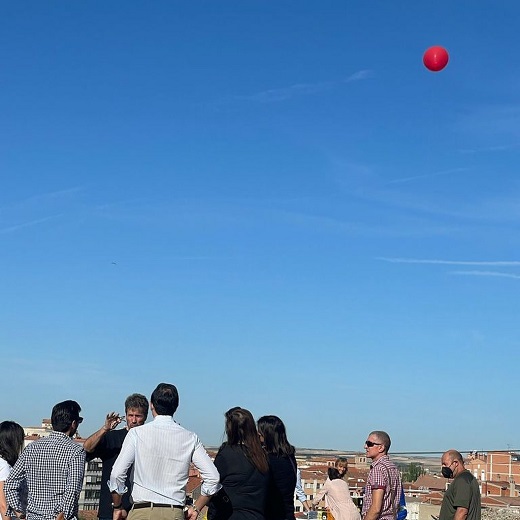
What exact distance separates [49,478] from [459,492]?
4091mm

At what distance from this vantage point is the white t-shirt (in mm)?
6293

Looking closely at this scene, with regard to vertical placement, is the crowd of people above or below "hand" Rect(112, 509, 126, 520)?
above

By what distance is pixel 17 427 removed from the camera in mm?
6516

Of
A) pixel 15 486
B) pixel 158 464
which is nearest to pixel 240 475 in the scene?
pixel 158 464

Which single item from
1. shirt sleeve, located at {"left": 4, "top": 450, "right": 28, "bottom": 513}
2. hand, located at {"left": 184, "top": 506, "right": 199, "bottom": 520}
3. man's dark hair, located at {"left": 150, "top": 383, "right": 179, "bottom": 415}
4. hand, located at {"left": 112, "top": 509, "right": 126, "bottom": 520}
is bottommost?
hand, located at {"left": 112, "top": 509, "right": 126, "bottom": 520}

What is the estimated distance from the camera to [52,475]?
5.70m

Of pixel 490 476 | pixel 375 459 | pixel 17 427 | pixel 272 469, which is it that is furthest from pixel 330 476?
pixel 490 476

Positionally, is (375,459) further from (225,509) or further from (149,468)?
(149,468)

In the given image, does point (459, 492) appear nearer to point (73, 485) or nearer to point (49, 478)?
point (73, 485)

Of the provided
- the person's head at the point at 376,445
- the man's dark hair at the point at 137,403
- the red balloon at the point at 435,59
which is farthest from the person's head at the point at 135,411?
the red balloon at the point at 435,59

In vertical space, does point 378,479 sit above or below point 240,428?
below

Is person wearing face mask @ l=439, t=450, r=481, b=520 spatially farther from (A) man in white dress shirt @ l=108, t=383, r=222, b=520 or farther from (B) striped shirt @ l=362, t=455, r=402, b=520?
(A) man in white dress shirt @ l=108, t=383, r=222, b=520

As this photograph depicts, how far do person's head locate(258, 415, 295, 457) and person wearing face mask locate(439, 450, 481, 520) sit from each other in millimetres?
2002

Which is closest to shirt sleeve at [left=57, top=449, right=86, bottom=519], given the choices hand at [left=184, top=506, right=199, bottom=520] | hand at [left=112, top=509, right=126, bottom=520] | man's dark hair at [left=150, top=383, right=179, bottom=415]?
hand at [left=112, top=509, right=126, bottom=520]
